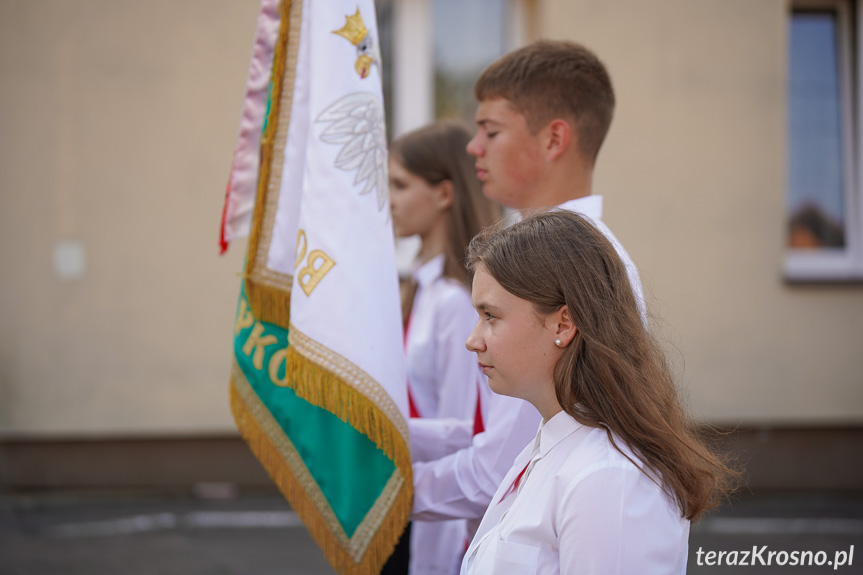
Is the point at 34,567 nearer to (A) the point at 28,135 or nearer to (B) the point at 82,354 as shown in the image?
(B) the point at 82,354

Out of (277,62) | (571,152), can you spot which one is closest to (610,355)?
(571,152)

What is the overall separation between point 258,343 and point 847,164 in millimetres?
5405

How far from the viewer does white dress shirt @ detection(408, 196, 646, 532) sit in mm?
1842

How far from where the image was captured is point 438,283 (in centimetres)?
259

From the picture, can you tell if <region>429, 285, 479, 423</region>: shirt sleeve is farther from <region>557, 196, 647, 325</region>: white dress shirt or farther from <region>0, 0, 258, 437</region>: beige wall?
<region>0, 0, 258, 437</region>: beige wall

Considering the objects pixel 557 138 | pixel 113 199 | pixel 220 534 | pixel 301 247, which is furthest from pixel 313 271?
pixel 113 199

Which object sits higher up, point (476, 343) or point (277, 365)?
point (476, 343)

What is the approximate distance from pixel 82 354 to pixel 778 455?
494 centimetres

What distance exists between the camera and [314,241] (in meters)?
1.99

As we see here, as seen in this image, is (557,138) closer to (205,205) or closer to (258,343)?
(258,343)

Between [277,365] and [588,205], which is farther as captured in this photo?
[277,365]

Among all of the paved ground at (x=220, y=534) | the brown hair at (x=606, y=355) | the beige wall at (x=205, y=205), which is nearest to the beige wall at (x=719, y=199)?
the beige wall at (x=205, y=205)

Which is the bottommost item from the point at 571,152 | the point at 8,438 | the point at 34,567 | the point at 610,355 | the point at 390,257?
the point at 34,567

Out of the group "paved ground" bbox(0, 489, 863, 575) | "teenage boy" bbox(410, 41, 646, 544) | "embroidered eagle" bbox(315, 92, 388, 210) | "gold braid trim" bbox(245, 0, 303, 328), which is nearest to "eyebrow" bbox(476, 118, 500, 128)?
"teenage boy" bbox(410, 41, 646, 544)
